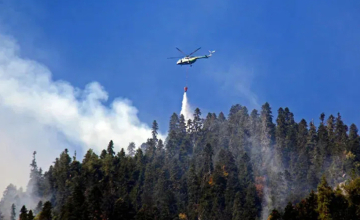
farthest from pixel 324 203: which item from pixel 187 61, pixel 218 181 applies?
pixel 218 181

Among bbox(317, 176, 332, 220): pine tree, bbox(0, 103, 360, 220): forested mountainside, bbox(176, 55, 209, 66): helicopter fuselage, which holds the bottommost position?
bbox(317, 176, 332, 220): pine tree

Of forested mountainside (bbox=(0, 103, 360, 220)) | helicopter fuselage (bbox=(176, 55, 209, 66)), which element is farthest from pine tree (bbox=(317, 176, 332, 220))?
helicopter fuselage (bbox=(176, 55, 209, 66))

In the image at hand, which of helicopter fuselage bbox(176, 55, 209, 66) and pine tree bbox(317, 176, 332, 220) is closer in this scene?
pine tree bbox(317, 176, 332, 220)

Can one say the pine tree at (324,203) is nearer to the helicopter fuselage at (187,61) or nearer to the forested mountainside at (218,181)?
the forested mountainside at (218,181)

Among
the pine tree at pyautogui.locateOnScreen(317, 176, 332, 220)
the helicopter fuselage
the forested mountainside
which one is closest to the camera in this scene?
the pine tree at pyautogui.locateOnScreen(317, 176, 332, 220)

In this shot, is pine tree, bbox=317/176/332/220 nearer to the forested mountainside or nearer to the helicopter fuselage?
the forested mountainside

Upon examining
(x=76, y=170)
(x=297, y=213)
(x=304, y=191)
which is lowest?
(x=297, y=213)

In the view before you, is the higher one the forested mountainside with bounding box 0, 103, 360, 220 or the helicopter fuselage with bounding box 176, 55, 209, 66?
the helicopter fuselage with bounding box 176, 55, 209, 66

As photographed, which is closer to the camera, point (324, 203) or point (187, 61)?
point (324, 203)

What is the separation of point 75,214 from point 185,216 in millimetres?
51837

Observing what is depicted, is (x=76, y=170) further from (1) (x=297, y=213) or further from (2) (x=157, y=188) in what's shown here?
(1) (x=297, y=213)

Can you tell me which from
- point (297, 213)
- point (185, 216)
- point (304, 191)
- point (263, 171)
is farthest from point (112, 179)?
point (297, 213)

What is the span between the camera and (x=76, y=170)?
194m

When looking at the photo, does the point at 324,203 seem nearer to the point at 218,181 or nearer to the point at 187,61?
the point at 187,61
